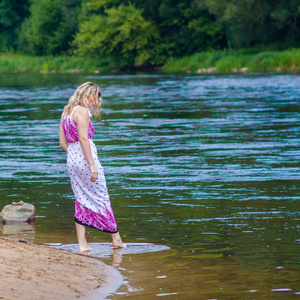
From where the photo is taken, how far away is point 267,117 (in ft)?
70.1

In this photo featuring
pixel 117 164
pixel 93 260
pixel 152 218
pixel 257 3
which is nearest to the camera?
pixel 93 260

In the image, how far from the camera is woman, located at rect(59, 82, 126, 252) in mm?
7121

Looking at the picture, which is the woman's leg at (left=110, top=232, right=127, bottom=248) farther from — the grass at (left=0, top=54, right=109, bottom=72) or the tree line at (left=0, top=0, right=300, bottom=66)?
the grass at (left=0, top=54, right=109, bottom=72)

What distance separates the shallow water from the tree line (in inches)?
1328

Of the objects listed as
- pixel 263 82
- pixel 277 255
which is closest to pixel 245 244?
pixel 277 255

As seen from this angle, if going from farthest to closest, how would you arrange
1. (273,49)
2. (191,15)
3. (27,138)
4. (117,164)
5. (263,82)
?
(191,15), (273,49), (263,82), (27,138), (117,164)

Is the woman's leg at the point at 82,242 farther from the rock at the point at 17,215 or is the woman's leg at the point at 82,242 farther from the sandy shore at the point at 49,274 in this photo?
the rock at the point at 17,215

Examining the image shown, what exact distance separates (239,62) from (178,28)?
1862 cm

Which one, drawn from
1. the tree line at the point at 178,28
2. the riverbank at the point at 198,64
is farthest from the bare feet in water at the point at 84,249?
the tree line at the point at 178,28

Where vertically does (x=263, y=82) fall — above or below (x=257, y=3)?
below

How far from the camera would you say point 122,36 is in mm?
66500

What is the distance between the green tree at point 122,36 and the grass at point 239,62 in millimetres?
2755

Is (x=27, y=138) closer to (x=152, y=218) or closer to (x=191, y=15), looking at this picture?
(x=152, y=218)

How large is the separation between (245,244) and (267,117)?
14436 millimetres
